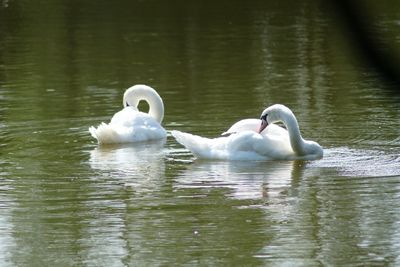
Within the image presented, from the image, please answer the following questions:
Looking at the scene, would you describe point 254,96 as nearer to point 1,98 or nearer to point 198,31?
point 1,98

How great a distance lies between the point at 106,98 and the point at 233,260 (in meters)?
9.11

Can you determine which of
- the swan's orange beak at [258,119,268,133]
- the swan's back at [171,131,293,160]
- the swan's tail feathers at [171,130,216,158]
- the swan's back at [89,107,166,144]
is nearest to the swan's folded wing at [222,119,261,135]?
the swan's orange beak at [258,119,268,133]

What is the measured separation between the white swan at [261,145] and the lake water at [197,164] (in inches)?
5.3

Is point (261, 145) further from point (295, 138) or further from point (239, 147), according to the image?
point (295, 138)

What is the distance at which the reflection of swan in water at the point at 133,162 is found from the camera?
30.9ft

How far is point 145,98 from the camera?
43.6 feet

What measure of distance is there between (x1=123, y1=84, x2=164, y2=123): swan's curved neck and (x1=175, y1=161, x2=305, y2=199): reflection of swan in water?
263cm

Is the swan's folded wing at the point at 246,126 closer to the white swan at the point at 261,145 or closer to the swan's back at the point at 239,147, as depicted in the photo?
the white swan at the point at 261,145

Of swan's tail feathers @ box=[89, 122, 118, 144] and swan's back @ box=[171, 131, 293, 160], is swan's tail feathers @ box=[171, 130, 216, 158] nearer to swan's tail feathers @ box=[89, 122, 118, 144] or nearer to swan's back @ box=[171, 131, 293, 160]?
swan's back @ box=[171, 131, 293, 160]

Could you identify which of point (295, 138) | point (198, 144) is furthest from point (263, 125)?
point (198, 144)

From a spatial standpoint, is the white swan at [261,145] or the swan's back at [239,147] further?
the swan's back at [239,147]

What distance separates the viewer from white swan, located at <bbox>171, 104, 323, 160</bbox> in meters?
10.1

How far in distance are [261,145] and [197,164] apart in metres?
0.68

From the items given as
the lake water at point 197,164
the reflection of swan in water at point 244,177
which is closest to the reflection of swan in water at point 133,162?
the lake water at point 197,164
